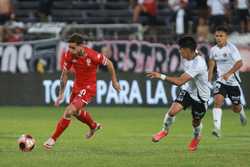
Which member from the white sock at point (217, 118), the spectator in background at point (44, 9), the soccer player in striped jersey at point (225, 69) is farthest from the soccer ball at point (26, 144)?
the spectator in background at point (44, 9)

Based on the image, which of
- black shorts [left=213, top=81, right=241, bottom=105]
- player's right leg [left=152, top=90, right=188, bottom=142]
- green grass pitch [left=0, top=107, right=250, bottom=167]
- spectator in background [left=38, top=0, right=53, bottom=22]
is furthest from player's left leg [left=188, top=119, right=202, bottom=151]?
spectator in background [left=38, top=0, right=53, bottom=22]

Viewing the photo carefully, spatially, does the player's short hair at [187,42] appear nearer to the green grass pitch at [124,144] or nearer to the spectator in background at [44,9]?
the green grass pitch at [124,144]

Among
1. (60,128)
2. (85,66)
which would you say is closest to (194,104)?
(85,66)

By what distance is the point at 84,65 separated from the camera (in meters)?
14.8

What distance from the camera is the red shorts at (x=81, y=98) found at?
14455 mm

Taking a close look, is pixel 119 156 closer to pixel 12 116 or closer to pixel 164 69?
pixel 12 116

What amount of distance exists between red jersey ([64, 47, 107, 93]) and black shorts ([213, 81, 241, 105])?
3.48m

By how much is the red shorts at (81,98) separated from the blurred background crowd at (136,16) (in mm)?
11888

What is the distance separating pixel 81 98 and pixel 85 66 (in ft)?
1.95

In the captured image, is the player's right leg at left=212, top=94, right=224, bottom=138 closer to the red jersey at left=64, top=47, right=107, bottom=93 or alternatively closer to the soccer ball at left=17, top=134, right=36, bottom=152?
the red jersey at left=64, top=47, right=107, bottom=93

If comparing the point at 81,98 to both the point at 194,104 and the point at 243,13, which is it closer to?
the point at 194,104

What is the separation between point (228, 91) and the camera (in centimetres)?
1745

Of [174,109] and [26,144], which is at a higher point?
[174,109]

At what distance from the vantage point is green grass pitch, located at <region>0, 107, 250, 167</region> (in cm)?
1206
